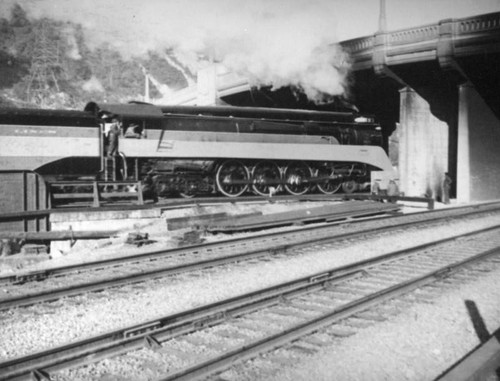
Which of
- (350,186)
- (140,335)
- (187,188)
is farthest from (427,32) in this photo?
(140,335)

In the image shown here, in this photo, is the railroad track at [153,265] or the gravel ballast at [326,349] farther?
the railroad track at [153,265]

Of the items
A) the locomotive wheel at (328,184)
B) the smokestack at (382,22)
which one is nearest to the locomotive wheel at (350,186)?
the locomotive wheel at (328,184)

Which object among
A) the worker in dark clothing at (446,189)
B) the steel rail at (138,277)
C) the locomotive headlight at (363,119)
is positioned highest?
the locomotive headlight at (363,119)

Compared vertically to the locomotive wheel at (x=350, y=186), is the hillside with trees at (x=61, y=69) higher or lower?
higher

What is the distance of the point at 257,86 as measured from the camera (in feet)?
58.2

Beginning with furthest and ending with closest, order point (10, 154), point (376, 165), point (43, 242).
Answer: point (376, 165) < point (10, 154) < point (43, 242)

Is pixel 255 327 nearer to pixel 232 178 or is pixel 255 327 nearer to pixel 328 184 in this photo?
pixel 232 178

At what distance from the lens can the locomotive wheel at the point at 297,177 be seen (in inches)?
595

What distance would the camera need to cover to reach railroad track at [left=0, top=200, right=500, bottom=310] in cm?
570

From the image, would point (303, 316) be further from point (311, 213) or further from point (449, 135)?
point (449, 135)

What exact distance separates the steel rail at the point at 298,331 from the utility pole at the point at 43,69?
45.4 meters

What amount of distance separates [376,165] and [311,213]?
5957mm

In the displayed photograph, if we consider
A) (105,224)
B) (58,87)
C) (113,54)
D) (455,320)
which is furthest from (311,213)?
(113,54)

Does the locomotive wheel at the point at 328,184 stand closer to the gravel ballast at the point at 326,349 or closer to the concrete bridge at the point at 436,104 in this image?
the concrete bridge at the point at 436,104
